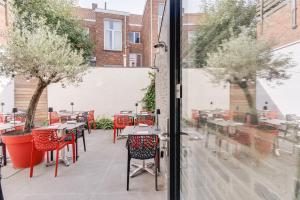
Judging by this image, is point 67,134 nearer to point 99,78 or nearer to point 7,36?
point 7,36

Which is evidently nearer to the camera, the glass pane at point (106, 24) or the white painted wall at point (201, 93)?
the white painted wall at point (201, 93)

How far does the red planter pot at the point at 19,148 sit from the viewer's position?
3923 mm

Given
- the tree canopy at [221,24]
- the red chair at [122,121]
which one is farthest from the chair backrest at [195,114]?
the red chair at [122,121]

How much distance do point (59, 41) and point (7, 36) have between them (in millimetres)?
935

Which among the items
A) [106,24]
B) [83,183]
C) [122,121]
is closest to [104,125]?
[122,121]

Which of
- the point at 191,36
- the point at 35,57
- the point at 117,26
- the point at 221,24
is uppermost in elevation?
the point at 117,26

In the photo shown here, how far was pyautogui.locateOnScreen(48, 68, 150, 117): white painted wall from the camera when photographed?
342 inches

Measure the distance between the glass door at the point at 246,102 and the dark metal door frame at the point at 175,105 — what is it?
0.89 feet

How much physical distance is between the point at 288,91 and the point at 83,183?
3455 millimetres

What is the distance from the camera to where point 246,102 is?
2.41 feet

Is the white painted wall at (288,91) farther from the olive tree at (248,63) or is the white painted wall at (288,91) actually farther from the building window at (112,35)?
the building window at (112,35)

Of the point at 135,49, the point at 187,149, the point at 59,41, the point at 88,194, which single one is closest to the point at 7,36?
the point at 59,41

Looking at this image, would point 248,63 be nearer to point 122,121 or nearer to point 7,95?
point 122,121

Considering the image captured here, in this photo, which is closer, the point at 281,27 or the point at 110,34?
the point at 281,27
